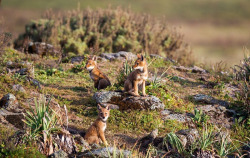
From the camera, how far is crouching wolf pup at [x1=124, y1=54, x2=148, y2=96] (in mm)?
10359

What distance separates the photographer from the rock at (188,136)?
8898 mm

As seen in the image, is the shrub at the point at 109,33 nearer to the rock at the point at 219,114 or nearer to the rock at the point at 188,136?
the rock at the point at 219,114

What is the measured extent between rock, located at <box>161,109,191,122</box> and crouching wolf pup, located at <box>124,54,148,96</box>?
1.01m

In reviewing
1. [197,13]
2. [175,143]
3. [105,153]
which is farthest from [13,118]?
[197,13]

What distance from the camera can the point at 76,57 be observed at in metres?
16.5

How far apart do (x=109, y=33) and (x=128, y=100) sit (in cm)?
1076

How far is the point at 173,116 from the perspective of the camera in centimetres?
1102

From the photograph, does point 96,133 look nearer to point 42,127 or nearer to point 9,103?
point 42,127

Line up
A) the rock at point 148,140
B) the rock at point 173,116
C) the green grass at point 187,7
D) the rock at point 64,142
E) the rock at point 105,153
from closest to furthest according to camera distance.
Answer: the rock at point 105,153 < the rock at point 64,142 < the rock at point 148,140 < the rock at point 173,116 < the green grass at point 187,7

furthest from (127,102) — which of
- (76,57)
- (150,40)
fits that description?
(150,40)

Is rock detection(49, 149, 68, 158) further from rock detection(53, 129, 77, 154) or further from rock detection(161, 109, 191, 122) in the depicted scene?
rock detection(161, 109, 191, 122)

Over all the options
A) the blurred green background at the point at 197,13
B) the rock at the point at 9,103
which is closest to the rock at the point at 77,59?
the rock at the point at 9,103

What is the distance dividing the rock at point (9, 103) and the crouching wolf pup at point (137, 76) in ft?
10.4

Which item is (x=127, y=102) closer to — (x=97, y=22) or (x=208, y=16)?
(x=97, y=22)
